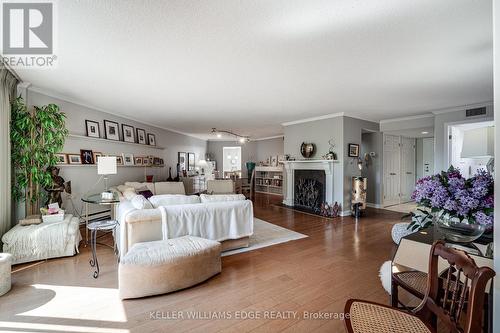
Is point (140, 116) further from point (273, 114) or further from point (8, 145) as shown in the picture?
point (273, 114)

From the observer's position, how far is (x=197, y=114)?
17.8ft

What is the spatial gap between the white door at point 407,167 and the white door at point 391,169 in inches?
10.3

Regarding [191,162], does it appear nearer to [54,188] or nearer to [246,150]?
[246,150]

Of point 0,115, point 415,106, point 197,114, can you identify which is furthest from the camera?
point 197,114

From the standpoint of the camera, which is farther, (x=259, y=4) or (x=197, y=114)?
(x=197, y=114)

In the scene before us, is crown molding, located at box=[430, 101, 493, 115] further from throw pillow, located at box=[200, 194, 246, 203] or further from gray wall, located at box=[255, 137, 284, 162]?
gray wall, located at box=[255, 137, 284, 162]

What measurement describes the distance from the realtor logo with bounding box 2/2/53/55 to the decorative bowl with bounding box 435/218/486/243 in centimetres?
336

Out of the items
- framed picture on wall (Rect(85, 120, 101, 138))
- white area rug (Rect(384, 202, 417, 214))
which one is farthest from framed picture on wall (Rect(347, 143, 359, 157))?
framed picture on wall (Rect(85, 120, 101, 138))

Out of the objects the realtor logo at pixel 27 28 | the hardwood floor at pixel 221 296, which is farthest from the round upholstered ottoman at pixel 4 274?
the realtor logo at pixel 27 28

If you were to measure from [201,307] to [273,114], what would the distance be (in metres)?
4.40

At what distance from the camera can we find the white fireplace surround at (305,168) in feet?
18.4

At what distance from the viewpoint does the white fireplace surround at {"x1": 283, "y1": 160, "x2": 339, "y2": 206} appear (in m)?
5.62

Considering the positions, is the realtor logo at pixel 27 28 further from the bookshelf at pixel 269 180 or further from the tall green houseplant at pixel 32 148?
the bookshelf at pixel 269 180

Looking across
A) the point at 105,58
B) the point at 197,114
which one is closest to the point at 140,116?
the point at 197,114
